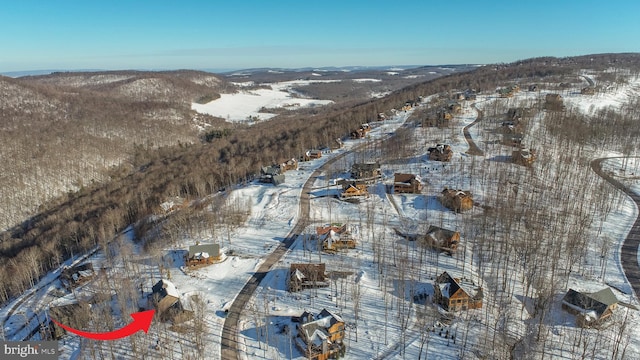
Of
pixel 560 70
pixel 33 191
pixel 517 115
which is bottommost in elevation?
pixel 33 191

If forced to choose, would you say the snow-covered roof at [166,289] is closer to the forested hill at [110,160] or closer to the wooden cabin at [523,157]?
the forested hill at [110,160]

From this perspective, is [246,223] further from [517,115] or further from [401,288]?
[517,115]

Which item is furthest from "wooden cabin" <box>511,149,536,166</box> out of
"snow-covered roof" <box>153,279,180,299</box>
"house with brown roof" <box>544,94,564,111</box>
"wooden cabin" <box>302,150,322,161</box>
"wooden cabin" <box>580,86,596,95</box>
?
"wooden cabin" <box>580,86,596,95</box>

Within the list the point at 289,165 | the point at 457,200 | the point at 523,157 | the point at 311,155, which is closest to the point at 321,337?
the point at 457,200

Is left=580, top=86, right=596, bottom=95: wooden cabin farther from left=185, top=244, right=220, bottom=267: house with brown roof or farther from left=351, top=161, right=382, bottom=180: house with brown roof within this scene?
left=185, top=244, right=220, bottom=267: house with brown roof

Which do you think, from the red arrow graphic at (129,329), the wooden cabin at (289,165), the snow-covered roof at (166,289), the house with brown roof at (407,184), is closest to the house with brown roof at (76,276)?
the red arrow graphic at (129,329)

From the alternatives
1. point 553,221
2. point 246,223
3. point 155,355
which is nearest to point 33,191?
point 246,223
